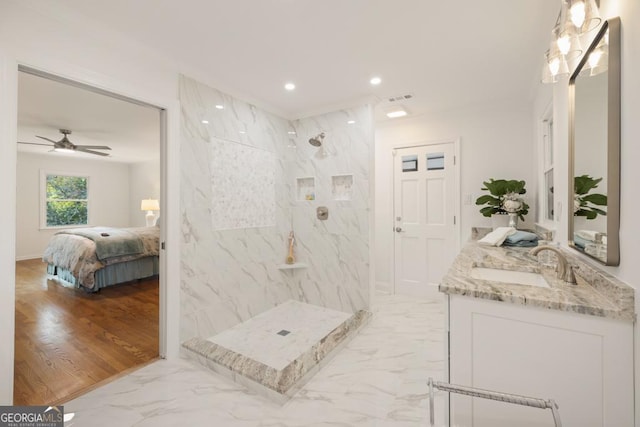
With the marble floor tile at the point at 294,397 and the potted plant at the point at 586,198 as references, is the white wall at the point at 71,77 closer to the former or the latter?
the marble floor tile at the point at 294,397

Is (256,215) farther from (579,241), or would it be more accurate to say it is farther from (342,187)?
(579,241)

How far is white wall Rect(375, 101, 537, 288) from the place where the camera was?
2.95 metres

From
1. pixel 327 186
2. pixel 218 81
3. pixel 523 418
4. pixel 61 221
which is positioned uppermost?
pixel 218 81

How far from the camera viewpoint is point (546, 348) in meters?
1.05

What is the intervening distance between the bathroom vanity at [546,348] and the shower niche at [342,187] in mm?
1923

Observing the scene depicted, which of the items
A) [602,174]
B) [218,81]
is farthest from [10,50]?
[602,174]

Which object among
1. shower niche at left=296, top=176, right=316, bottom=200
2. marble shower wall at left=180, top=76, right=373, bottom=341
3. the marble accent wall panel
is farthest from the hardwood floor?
shower niche at left=296, top=176, right=316, bottom=200

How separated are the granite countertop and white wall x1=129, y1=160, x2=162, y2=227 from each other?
7.38m

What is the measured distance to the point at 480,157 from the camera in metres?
3.15

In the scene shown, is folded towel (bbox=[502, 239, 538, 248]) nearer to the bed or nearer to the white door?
the white door

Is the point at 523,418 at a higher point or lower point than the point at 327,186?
lower

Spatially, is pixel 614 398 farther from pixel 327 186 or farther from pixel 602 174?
pixel 327 186

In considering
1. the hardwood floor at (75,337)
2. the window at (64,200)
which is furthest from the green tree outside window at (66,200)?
the hardwood floor at (75,337)

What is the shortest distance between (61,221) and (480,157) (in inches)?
335
